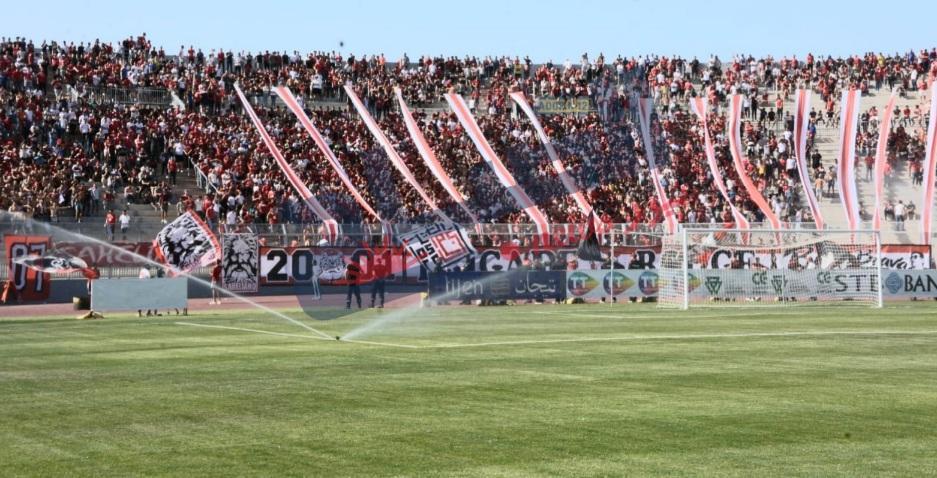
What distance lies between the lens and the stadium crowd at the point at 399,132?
1935 inches

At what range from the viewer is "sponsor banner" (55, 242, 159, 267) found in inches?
1710

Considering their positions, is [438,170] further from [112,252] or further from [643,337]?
[643,337]

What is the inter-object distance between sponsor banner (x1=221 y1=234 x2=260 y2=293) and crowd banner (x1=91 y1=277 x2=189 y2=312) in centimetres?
914

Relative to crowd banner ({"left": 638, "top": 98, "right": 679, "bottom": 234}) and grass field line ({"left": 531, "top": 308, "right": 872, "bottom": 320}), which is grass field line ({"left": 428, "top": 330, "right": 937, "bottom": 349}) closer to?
grass field line ({"left": 531, "top": 308, "right": 872, "bottom": 320})

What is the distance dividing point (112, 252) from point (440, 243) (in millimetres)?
11889

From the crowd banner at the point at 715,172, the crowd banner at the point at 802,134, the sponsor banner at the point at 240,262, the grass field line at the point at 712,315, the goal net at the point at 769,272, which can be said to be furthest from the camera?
the crowd banner at the point at 715,172

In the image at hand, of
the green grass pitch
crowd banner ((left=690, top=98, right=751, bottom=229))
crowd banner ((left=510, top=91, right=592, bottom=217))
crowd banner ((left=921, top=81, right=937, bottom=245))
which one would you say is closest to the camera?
the green grass pitch

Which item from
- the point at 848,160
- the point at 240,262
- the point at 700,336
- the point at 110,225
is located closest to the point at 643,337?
the point at 700,336

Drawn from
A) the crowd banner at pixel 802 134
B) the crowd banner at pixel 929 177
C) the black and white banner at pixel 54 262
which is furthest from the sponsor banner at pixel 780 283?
the black and white banner at pixel 54 262

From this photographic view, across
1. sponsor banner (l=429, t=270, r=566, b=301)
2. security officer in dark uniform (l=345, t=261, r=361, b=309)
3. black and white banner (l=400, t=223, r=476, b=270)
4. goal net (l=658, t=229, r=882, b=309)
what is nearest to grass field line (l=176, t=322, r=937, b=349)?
security officer in dark uniform (l=345, t=261, r=361, b=309)

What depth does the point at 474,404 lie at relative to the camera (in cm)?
1354

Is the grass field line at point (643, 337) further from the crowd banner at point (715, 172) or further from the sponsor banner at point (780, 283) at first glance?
the crowd banner at point (715, 172)

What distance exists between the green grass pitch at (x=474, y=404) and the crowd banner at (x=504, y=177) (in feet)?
71.3

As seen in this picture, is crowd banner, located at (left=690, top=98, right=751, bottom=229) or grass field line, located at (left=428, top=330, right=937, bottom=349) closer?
grass field line, located at (left=428, top=330, right=937, bottom=349)
